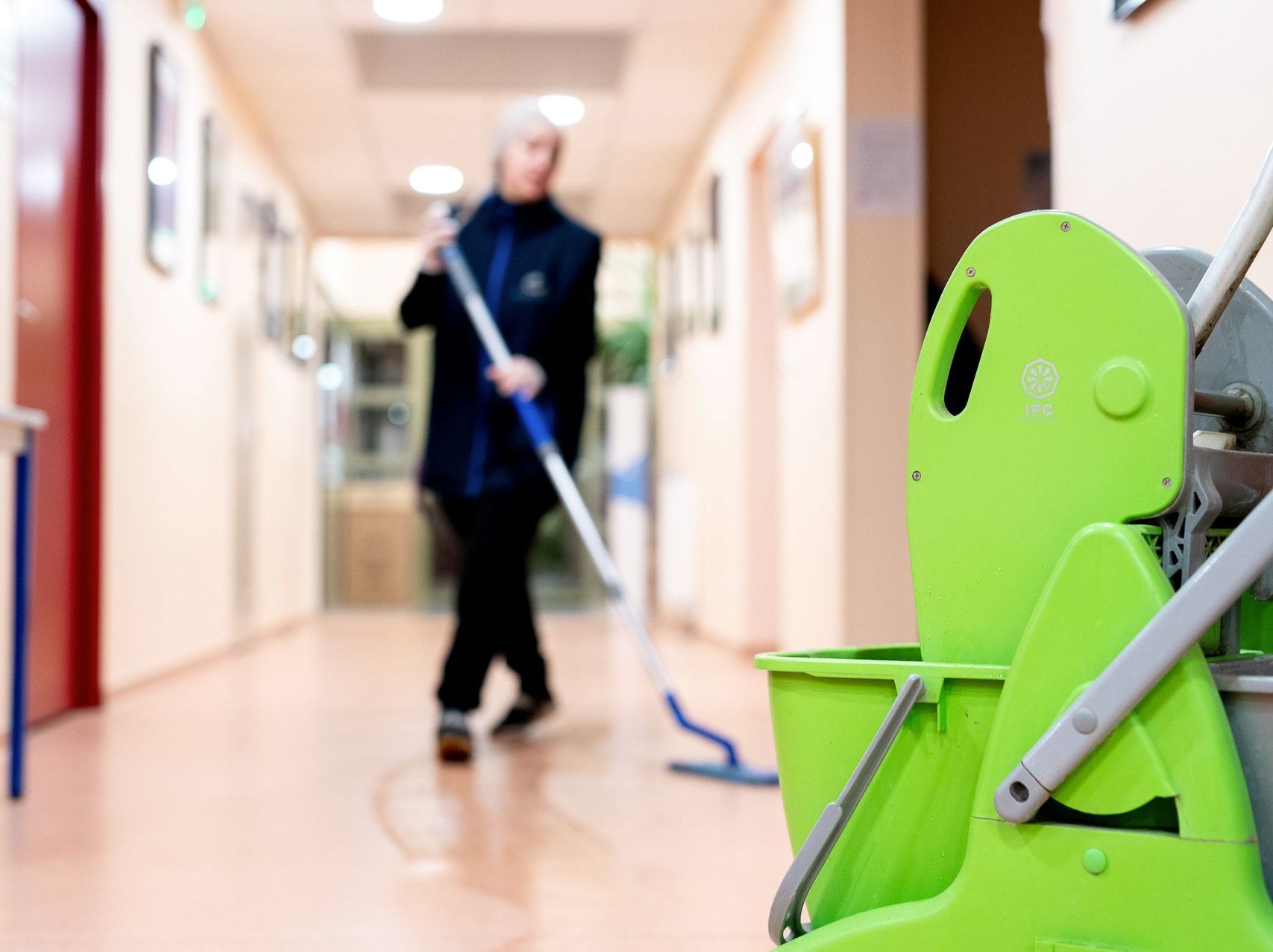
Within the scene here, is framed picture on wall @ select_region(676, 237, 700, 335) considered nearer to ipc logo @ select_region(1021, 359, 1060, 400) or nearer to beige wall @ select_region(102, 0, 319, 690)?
beige wall @ select_region(102, 0, 319, 690)

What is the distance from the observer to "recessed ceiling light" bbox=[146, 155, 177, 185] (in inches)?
171

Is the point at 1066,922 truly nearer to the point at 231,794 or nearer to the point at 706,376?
the point at 231,794

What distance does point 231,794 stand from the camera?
7.98 feet

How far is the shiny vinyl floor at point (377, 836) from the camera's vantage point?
61.4 inches

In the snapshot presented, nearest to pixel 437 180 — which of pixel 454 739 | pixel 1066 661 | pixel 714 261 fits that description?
pixel 714 261

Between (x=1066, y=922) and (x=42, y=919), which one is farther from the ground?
(x=1066, y=922)

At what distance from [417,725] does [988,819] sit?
2.54 metres

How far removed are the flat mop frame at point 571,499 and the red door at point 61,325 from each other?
106 centimetres

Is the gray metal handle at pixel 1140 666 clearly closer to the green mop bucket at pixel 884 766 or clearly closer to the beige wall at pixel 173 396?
the green mop bucket at pixel 884 766

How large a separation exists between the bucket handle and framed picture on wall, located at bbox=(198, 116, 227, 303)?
14.4ft

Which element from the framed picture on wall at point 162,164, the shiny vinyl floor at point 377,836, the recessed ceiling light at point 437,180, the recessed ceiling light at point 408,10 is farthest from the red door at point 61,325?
the recessed ceiling light at point 437,180

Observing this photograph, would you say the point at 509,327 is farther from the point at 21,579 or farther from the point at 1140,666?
the point at 1140,666

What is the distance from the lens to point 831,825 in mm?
1081

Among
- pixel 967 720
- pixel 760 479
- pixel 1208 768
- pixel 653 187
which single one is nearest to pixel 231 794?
pixel 967 720
